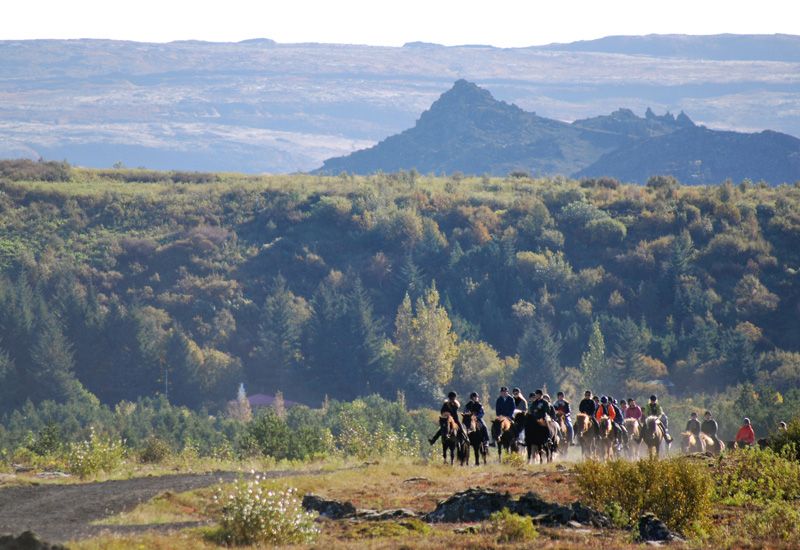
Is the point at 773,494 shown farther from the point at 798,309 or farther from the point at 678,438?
the point at 798,309

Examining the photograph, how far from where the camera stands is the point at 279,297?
10969 cm

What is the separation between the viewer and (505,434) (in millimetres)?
37031

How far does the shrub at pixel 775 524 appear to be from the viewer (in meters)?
22.5

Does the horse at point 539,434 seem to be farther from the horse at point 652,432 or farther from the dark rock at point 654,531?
the dark rock at point 654,531

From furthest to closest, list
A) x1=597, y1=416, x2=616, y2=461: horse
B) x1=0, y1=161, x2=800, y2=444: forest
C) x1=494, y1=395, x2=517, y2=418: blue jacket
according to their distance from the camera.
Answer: x1=0, y1=161, x2=800, y2=444: forest → x1=494, y1=395, x2=517, y2=418: blue jacket → x1=597, y1=416, x2=616, y2=461: horse

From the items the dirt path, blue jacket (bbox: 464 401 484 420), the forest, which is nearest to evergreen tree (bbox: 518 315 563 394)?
the forest

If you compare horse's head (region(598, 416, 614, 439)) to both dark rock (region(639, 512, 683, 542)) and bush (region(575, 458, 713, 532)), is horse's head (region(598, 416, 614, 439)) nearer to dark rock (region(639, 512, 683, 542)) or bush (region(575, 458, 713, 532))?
bush (region(575, 458, 713, 532))

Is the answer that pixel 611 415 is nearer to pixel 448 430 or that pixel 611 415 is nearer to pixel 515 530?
pixel 448 430

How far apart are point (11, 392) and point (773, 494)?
7482 centimetres

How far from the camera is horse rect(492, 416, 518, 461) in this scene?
36875mm

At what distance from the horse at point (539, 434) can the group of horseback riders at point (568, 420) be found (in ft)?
0.17

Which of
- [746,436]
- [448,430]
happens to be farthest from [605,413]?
[448,430]

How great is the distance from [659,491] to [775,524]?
2363 millimetres

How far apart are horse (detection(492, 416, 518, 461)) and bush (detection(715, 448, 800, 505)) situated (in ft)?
24.6
